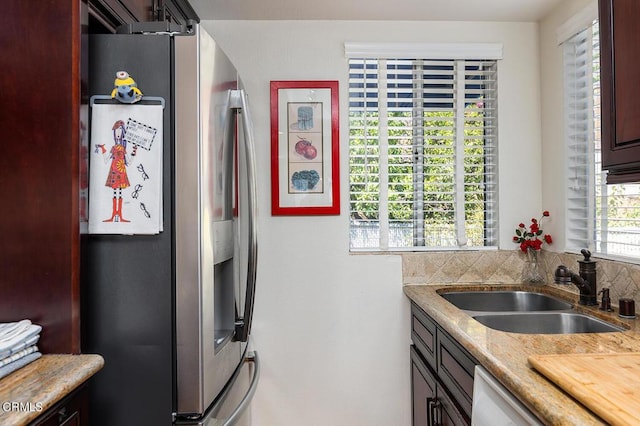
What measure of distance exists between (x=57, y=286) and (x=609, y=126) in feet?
5.60

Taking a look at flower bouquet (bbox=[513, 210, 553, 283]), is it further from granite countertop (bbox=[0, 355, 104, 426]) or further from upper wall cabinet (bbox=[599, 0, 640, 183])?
granite countertop (bbox=[0, 355, 104, 426])

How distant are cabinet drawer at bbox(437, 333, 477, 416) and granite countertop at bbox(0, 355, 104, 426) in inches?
47.1

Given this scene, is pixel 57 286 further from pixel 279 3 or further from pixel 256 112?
pixel 279 3

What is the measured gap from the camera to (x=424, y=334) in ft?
6.91

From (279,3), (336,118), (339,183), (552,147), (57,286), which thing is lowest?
(57,286)

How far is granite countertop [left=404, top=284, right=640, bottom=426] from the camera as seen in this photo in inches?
36.6

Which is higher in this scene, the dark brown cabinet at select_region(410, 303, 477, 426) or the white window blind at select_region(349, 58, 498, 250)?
the white window blind at select_region(349, 58, 498, 250)

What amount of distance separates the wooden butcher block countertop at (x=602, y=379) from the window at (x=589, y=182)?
937 millimetres

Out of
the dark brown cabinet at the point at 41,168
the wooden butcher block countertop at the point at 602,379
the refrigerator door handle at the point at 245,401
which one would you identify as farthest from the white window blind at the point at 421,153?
the dark brown cabinet at the point at 41,168

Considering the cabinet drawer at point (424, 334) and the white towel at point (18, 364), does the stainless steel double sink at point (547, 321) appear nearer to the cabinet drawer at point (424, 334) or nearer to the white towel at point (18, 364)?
the cabinet drawer at point (424, 334)

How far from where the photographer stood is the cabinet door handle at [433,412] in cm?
184

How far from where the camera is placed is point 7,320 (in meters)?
1.24

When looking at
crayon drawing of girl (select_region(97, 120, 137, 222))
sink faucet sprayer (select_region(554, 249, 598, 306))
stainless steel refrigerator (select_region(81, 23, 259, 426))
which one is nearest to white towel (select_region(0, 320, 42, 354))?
stainless steel refrigerator (select_region(81, 23, 259, 426))

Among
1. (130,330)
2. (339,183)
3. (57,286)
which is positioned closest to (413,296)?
(339,183)
